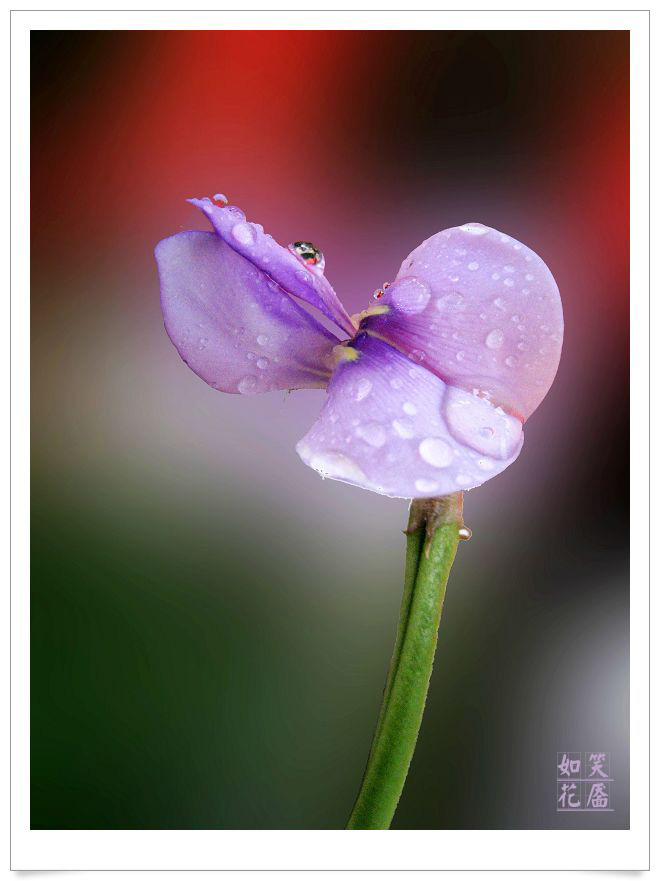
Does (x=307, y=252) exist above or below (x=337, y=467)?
above

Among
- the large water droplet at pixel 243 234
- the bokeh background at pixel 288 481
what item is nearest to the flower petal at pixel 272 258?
the large water droplet at pixel 243 234

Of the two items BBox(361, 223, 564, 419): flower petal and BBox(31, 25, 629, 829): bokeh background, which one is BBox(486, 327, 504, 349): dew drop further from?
BBox(31, 25, 629, 829): bokeh background

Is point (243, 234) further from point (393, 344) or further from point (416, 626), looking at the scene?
point (416, 626)
